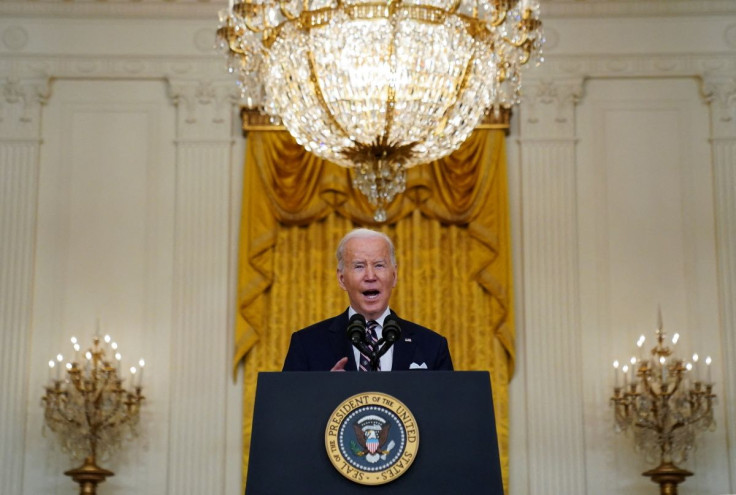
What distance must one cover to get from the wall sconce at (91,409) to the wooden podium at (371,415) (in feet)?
18.3

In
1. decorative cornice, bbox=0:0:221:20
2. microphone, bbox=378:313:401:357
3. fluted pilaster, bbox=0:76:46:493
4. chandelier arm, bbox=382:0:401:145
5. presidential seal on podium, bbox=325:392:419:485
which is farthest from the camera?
decorative cornice, bbox=0:0:221:20

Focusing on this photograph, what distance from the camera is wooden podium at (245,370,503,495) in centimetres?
330

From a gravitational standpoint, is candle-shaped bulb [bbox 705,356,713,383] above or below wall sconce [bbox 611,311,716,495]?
above

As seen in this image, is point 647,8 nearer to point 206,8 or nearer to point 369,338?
point 206,8

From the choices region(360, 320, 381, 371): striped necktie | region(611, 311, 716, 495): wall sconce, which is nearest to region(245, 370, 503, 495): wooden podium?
region(360, 320, 381, 371): striped necktie

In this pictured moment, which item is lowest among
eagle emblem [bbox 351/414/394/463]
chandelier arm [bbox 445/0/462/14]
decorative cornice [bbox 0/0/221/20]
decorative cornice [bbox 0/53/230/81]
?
eagle emblem [bbox 351/414/394/463]

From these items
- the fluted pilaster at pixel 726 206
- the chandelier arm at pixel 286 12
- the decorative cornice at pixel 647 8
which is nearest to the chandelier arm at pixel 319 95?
the chandelier arm at pixel 286 12

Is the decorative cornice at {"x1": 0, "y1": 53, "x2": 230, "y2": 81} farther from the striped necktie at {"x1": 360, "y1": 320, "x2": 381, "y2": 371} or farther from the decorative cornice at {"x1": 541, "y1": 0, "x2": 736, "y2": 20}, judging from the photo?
the striped necktie at {"x1": 360, "y1": 320, "x2": 381, "y2": 371}

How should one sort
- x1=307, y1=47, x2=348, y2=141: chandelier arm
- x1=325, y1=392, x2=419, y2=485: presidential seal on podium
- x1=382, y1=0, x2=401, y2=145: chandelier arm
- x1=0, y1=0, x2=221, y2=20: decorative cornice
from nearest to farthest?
x1=325, y1=392, x2=419, y2=485: presidential seal on podium
x1=382, y1=0, x2=401, y2=145: chandelier arm
x1=307, y1=47, x2=348, y2=141: chandelier arm
x1=0, y1=0, x2=221, y2=20: decorative cornice

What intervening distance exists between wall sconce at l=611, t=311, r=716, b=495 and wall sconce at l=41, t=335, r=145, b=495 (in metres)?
3.77

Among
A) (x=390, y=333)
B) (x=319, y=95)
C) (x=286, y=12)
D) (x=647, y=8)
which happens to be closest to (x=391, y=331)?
(x=390, y=333)

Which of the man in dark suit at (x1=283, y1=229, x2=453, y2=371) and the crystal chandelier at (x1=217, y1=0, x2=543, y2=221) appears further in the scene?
the crystal chandelier at (x1=217, y1=0, x2=543, y2=221)

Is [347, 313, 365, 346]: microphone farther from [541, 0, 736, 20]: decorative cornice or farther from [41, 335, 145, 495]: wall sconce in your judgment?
[541, 0, 736, 20]: decorative cornice

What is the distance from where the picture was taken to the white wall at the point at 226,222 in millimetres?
9109
